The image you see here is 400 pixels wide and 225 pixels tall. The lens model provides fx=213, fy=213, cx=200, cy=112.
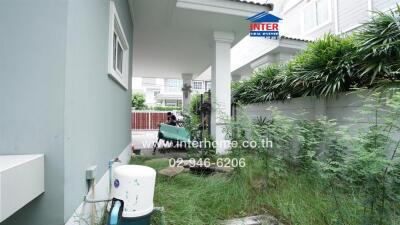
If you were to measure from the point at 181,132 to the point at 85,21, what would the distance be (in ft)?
14.0

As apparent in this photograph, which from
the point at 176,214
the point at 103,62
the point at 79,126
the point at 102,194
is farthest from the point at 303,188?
the point at 103,62

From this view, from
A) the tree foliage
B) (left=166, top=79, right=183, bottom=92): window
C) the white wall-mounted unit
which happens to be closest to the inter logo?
the tree foliage

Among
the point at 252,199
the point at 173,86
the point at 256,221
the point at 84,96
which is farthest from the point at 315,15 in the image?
the point at 173,86

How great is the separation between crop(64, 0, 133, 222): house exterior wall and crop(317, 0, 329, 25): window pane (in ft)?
28.2

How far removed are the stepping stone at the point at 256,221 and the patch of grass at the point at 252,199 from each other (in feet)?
0.20

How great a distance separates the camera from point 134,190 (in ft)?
4.43

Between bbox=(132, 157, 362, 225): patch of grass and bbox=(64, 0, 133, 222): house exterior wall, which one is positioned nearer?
bbox=(64, 0, 133, 222): house exterior wall

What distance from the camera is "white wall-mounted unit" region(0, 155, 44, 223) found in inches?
34.4

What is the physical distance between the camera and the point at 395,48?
2496mm

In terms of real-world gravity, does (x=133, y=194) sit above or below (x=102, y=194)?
above

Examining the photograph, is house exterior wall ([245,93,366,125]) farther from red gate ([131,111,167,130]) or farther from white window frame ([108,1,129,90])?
red gate ([131,111,167,130])

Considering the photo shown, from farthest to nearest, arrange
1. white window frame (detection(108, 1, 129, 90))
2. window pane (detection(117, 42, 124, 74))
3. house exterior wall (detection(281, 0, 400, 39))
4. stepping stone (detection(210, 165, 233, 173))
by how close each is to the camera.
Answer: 1. house exterior wall (detection(281, 0, 400, 39))
2. window pane (detection(117, 42, 124, 74))
3. stepping stone (detection(210, 165, 233, 173))
4. white window frame (detection(108, 1, 129, 90))

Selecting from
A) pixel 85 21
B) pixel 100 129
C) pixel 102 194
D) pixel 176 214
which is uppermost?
pixel 85 21

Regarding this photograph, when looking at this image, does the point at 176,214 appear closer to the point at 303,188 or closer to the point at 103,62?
the point at 303,188
